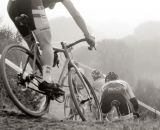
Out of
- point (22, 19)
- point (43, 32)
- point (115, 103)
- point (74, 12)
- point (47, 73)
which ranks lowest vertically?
point (115, 103)

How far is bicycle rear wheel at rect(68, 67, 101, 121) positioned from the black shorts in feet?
11.2

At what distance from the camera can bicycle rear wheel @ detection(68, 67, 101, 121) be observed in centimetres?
553

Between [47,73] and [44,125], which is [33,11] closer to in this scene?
[47,73]

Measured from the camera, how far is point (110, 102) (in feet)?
31.7

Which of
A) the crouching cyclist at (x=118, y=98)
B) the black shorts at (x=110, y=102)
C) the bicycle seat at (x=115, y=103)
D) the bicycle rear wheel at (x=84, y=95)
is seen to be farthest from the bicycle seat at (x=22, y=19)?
the bicycle seat at (x=115, y=103)

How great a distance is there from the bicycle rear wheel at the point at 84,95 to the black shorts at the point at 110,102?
3399 millimetres

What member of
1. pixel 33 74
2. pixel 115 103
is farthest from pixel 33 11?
pixel 115 103

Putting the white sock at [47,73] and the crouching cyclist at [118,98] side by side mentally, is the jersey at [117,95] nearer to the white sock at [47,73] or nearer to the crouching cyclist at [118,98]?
the crouching cyclist at [118,98]

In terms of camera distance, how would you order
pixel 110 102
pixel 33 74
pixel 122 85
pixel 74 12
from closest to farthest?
pixel 33 74 → pixel 74 12 → pixel 122 85 → pixel 110 102

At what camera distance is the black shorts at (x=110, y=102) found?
934 centimetres

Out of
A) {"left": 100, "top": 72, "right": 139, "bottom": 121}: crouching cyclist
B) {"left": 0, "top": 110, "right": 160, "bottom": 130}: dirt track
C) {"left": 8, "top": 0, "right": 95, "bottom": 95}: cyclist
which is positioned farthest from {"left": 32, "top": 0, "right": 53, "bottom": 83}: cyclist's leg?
{"left": 100, "top": 72, "right": 139, "bottom": 121}: crouching cyclist

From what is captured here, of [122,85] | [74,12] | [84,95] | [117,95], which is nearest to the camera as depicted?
[74,12]

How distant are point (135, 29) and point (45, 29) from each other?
7478 cm

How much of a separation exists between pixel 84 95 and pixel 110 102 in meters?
3.95
